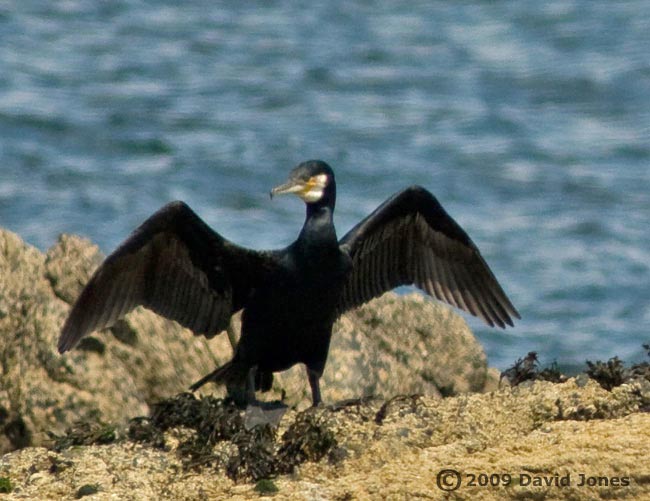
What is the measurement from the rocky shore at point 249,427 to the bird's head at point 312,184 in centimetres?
111

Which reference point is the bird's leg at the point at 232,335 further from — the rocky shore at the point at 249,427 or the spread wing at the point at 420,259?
the spread wing at the point at 420,259

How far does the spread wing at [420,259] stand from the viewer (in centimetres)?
845

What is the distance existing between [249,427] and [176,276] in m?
1.37

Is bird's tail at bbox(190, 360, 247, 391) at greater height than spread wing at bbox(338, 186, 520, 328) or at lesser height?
lesser

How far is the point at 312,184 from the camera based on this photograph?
791 cm

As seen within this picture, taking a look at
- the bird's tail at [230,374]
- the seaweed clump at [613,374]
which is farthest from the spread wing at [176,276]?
the seaweed clump at [613,374]

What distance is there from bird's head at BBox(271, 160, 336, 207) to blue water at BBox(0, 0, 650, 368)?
5.01 metres

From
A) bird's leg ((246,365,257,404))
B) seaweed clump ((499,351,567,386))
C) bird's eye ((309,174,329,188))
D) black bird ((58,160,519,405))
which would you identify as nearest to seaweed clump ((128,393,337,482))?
bird's leg ((246,365,257,404))

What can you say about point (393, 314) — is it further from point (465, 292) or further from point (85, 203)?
point (85, 203)

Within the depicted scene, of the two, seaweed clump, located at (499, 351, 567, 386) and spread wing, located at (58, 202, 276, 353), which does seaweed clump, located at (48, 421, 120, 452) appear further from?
seaweed clump, located at (499, 351, 567, 386)

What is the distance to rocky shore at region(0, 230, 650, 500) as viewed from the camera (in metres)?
6.07

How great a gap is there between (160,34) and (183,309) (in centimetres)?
1218

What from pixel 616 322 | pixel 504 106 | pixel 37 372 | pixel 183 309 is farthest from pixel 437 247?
pixel 504 106

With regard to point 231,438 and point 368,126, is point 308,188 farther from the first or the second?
point 368,126
